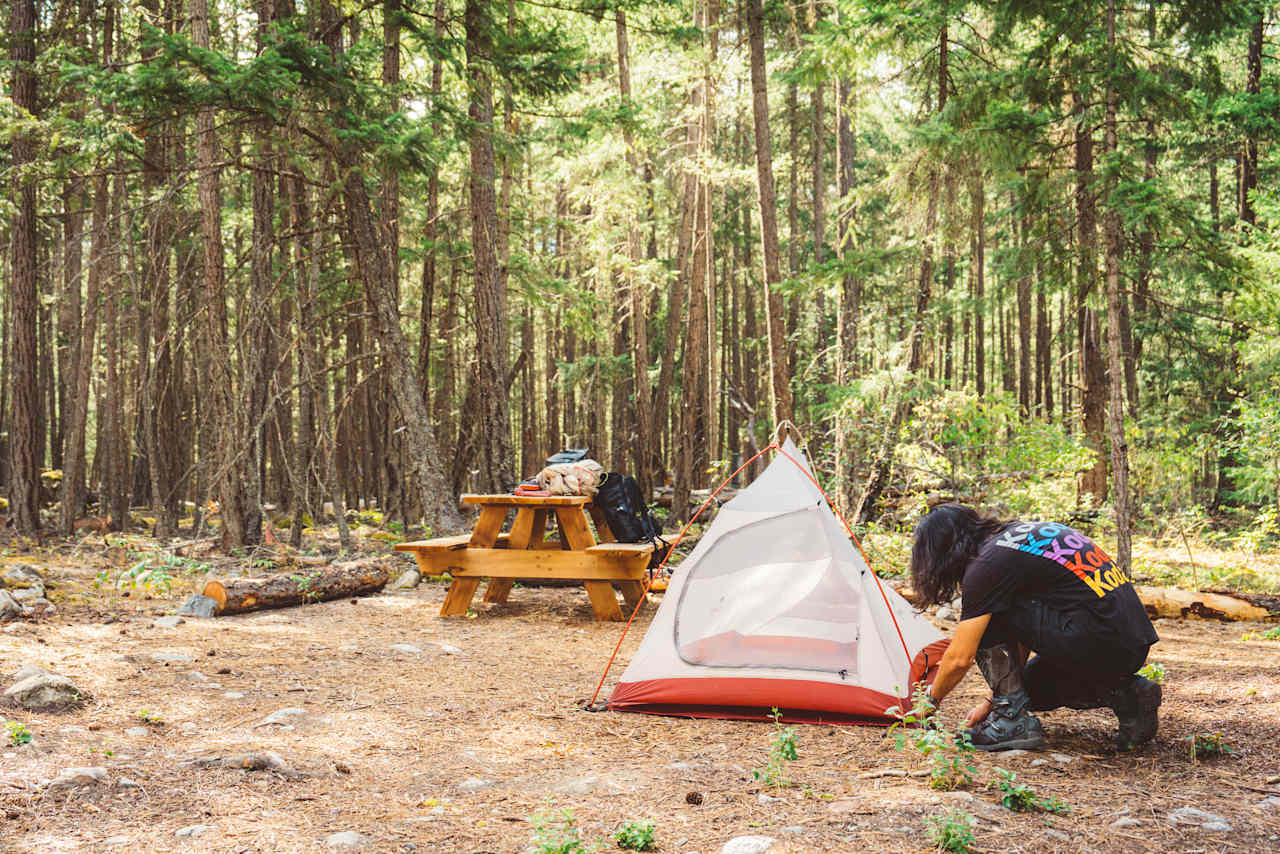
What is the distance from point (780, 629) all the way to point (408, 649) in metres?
2.74

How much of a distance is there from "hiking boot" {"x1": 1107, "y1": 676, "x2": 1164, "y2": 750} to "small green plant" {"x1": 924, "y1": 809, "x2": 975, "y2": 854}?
1.41 metres

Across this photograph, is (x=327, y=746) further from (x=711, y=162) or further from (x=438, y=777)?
(x=711, y=162)

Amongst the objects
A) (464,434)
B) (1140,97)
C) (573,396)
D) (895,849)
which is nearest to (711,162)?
(1140,97)

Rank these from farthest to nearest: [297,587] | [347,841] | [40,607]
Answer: [297,587], [40,607], [347,841]

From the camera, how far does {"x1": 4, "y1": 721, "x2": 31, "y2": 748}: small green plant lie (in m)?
3.54

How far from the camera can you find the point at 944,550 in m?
3.75

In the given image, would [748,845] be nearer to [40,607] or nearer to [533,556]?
[533,556]

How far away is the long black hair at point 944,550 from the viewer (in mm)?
3740

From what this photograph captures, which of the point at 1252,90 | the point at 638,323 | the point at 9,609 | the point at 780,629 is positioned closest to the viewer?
the point at 780,629

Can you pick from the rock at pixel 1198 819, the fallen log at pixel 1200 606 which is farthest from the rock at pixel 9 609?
the fallen log at pixel 1200 606

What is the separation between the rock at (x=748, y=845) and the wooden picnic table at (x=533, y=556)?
4286mm

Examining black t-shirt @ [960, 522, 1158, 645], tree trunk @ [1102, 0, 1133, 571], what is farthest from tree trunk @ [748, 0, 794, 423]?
black t-shirt @ [960, 522, 1158, 645]

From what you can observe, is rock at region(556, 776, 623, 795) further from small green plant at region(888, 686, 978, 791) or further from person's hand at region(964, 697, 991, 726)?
person's hand at region(964, 697, 991, 726)

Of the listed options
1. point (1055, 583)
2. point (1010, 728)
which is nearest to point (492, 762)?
point (1010, 728)
